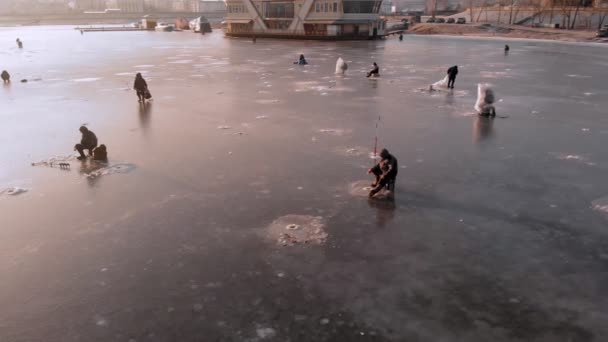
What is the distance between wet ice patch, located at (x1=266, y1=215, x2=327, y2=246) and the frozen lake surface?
42 millimetres

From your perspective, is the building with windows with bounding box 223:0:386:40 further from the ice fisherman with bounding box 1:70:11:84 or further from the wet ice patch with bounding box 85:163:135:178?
the wet ice patch with bounding box 85:163:135:178

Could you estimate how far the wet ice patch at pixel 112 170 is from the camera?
10922 mm

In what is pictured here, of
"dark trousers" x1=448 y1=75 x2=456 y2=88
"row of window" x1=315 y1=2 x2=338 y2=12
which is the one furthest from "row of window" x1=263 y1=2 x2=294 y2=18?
"dark trousers" x1=448 y1=75 x2=456 y2=88

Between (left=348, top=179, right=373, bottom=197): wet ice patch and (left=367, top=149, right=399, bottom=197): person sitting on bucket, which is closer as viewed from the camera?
(left=367, top=149, right=399, bottom=197): person sitting on bucket

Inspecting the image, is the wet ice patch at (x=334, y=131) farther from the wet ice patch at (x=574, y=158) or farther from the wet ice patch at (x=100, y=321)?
the wet ice patch at (x=100, y=321)

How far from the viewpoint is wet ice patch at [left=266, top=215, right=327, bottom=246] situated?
7.64m

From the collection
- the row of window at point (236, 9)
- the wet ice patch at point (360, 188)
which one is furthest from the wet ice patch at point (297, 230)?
the row of window at point (236, 9)

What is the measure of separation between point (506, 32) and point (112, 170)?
89.4 meters

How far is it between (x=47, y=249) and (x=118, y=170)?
163 inches

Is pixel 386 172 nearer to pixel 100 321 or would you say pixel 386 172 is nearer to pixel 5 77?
pixel 100 321

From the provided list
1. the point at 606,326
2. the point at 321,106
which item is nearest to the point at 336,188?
the point at 606,326

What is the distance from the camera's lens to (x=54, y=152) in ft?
41.4

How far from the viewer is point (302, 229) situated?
804cm

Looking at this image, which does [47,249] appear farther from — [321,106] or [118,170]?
[321,106]
